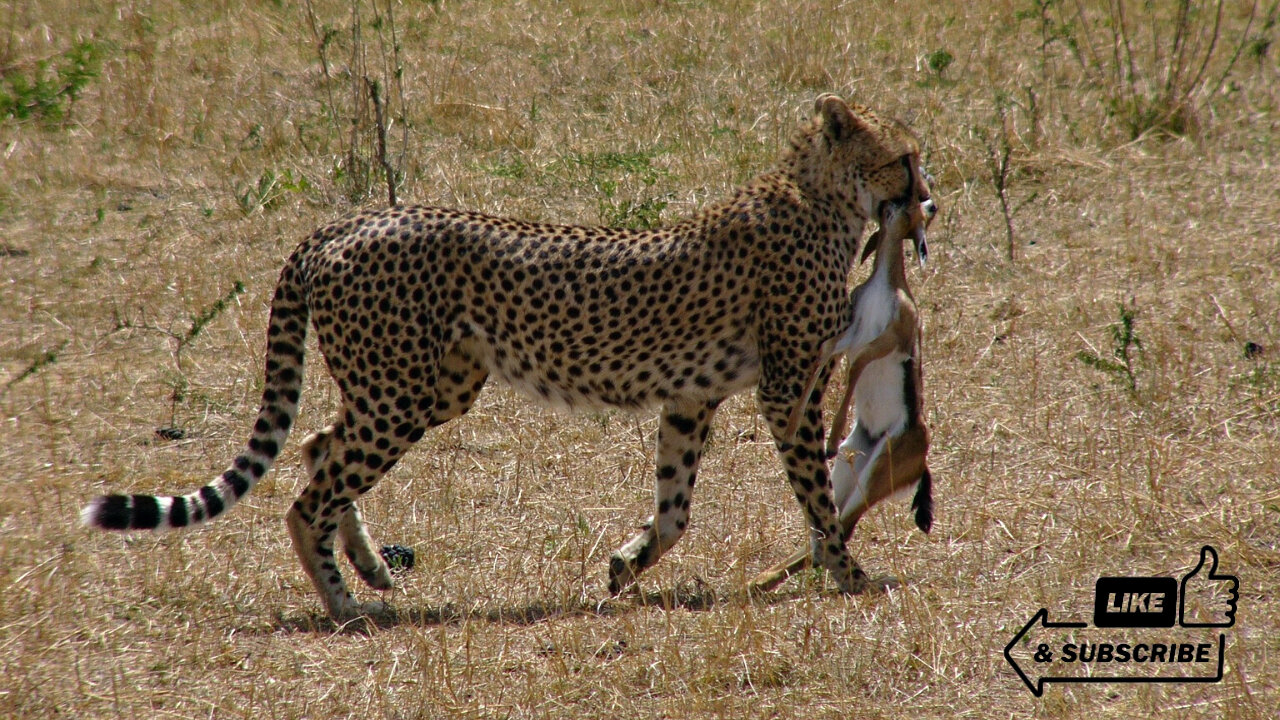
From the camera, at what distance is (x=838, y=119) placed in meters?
4.58

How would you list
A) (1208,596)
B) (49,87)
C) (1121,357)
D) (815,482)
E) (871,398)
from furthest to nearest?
1. (49,87)
2. (1121,357)
3. (871,398)
4. (815,482)
5. (1208,596)

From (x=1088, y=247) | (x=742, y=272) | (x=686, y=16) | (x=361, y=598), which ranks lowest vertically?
(x=361, y=598)

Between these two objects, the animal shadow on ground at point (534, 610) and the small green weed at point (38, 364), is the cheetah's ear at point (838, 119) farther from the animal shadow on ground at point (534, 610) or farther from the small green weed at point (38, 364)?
the small green weed at point (38, 364)

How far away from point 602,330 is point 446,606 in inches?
38.0

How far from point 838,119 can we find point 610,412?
172 cm

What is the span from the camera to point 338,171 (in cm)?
754

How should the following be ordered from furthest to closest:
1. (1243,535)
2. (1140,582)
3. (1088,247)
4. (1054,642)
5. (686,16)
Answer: (686,16) < (1088,247) < (1243,535) < (1140,582) < (1054,642)

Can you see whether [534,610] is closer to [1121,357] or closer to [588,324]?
[588,324]

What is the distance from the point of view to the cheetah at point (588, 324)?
4289 mm

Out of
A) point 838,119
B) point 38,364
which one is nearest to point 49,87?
point 38,364

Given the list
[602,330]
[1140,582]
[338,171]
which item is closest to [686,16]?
[338,171]

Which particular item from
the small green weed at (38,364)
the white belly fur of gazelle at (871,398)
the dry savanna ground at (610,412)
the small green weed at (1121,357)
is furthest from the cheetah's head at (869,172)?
the small green weed at (38,364)

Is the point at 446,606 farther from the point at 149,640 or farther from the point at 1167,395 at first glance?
the point at 1167,395
